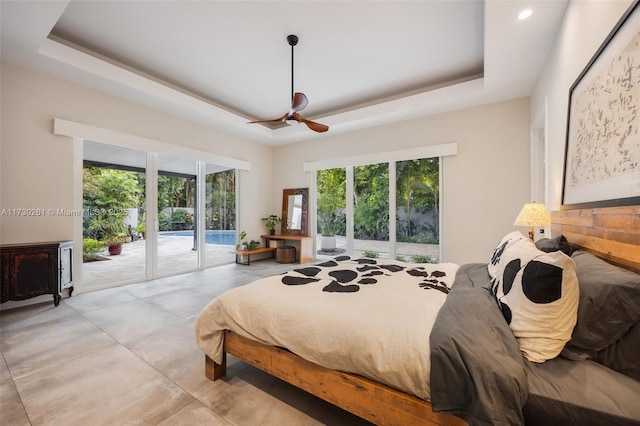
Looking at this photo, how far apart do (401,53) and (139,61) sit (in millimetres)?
3445

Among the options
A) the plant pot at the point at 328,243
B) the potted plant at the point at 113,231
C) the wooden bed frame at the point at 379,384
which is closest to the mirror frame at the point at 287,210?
the plant pot at the point at 328,243

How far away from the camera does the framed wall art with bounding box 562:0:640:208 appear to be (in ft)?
4.23

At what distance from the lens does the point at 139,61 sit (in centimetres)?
358

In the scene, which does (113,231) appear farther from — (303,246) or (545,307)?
(545,307)

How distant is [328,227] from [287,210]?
1.14m

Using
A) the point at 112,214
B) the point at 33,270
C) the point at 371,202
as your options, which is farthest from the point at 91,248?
the point at 371,202

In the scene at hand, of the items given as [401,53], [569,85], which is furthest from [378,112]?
[569,85]

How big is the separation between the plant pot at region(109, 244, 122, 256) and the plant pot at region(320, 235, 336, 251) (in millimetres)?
3756

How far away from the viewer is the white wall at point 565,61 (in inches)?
64.3

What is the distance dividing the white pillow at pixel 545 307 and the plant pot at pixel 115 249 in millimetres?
5113

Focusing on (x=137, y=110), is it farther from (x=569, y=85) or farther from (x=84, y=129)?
(x=569, y=85)

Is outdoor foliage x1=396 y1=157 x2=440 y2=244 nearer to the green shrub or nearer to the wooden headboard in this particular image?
→ the wooden headboard

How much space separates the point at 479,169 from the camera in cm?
430

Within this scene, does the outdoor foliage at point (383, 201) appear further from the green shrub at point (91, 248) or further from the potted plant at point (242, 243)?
the green shrub at point (91, 248)
